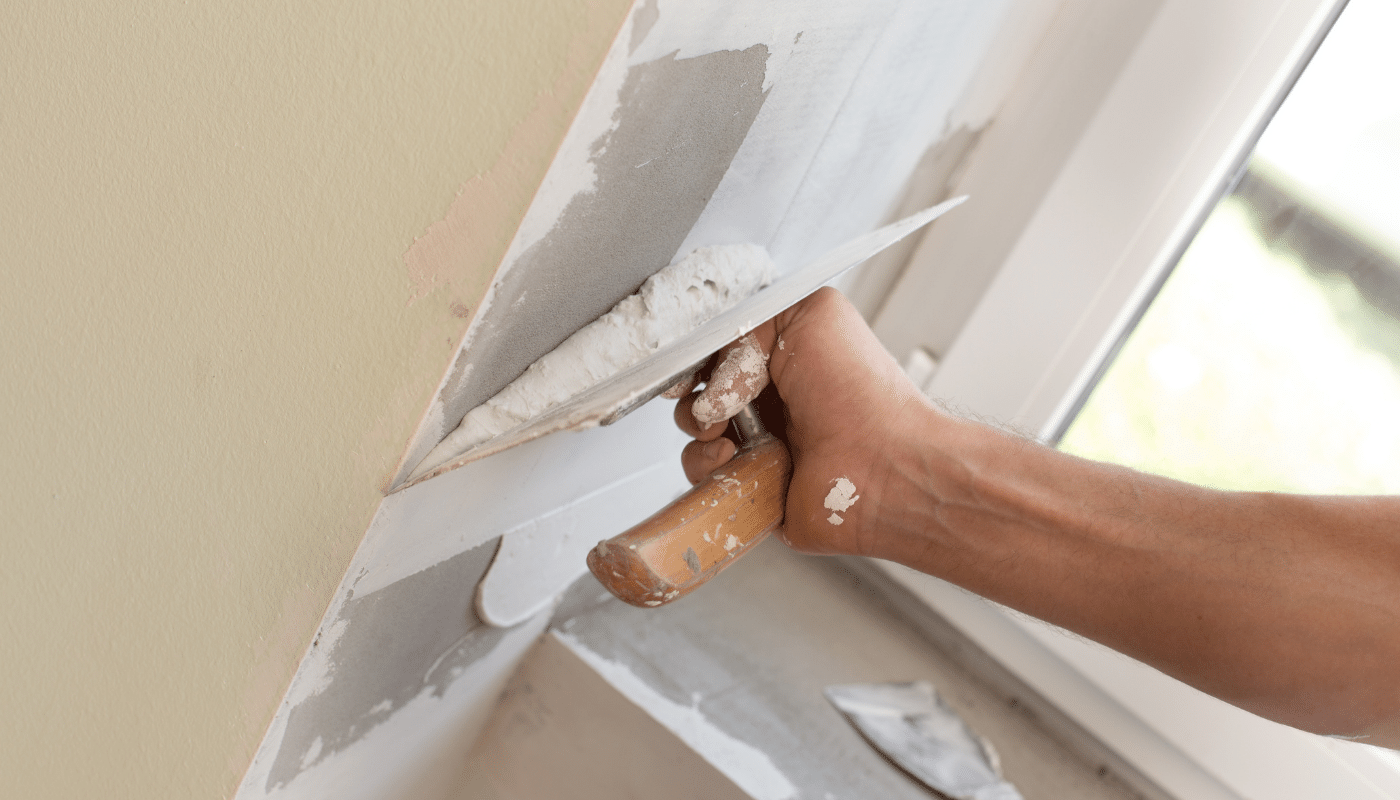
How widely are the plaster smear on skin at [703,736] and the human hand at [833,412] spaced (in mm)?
315

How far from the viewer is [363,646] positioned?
2.11 feet

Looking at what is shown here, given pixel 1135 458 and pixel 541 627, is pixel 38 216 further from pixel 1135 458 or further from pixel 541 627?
pixel 1135 458

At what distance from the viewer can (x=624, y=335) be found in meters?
0.62

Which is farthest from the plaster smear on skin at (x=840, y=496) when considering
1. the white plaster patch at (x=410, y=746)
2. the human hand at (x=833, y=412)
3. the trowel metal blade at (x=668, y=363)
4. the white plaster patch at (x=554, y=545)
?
the white plaster patch at (x=410, y=746)

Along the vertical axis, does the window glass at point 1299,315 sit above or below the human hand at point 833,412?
above

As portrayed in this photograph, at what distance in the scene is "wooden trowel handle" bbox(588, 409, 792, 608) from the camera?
0.57 metres

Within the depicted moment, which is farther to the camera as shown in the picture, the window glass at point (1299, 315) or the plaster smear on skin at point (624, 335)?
the window glass at point (1299, 315)

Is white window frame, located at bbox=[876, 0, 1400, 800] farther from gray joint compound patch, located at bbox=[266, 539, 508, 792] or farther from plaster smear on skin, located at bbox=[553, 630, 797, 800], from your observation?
gray joint compound patch, located at bbox=[266, 539, 508, 792]

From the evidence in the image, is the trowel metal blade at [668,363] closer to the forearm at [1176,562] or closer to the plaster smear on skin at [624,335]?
the plaster smear on skin at [624,335]

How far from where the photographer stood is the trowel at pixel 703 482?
507 millimetres

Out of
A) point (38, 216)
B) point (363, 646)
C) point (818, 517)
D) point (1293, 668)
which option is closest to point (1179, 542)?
point (1293, 668)

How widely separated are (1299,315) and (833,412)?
0.56 m

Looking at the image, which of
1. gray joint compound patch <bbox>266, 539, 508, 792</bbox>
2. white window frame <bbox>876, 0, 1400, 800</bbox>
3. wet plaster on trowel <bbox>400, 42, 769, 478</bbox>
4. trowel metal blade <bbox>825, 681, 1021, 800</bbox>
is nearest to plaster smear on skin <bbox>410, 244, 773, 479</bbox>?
wet plaster on trowel <bbox>400, 42, 769, 478</bbox>

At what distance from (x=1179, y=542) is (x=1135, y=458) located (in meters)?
0.40
